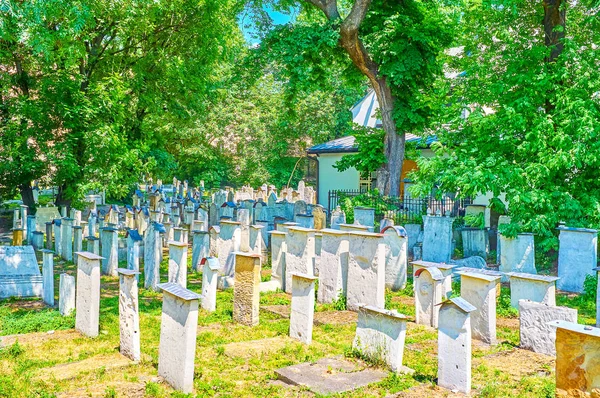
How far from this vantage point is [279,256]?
960 centimetres

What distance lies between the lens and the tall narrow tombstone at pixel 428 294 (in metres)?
7.02

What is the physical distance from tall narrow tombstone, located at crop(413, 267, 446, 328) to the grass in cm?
17

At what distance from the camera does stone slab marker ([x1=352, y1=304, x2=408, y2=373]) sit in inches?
211

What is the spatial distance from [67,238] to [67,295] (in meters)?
4.95

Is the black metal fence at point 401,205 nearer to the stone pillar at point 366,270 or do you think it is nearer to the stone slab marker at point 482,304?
the stone pillar at point 366,270

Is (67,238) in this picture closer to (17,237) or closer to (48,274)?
(17,237)

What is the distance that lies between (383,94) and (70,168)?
9.64 m

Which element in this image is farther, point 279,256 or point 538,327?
point 279,256

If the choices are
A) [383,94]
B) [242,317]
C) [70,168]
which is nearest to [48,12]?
[242,317]

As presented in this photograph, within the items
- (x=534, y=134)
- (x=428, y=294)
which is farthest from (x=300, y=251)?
(x=534, y=134)

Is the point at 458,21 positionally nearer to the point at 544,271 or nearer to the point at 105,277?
the point at 544,271

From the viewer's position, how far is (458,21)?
16.5 metres

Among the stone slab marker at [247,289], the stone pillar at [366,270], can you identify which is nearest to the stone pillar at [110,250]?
the stone slab marker at [247,289]

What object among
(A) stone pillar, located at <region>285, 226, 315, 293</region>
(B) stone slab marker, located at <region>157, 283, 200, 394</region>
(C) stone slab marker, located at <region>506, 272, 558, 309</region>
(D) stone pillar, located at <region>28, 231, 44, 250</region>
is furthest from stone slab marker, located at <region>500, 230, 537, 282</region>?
(D) stone pillar, located at <region>28, 231, 44, 250</region>
